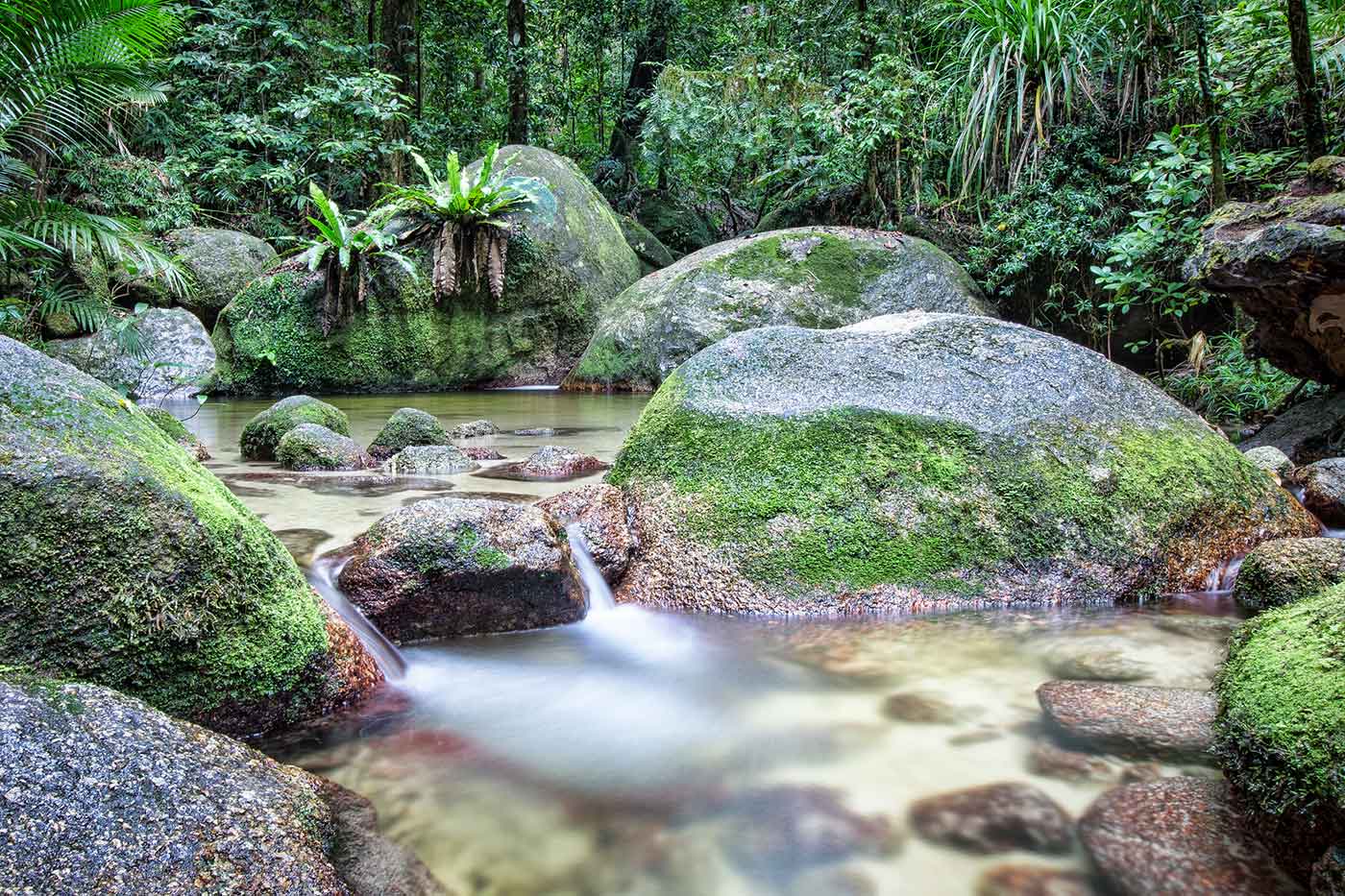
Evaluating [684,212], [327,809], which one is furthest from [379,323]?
[327,809]

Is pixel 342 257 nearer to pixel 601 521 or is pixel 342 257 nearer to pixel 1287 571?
pixel 601 521

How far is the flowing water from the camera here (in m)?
1.61

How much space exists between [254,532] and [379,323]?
8.88m

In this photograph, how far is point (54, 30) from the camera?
622cm

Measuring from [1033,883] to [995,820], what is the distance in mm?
198

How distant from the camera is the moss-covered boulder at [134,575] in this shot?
1719 mm

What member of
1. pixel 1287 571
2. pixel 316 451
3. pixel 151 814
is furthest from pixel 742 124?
pixel 151 814

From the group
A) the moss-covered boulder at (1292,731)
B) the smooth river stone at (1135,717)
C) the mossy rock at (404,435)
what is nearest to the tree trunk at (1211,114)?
the smooth river stone at (1135,717)

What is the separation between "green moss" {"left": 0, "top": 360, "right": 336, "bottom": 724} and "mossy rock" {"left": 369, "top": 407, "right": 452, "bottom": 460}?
3297 millimetres

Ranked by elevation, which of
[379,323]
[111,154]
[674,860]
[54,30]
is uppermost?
[111,154]

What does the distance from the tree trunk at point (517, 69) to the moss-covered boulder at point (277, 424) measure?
36.5ft

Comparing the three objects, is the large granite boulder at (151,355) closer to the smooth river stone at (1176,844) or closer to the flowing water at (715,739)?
the flowing water at (715,739)

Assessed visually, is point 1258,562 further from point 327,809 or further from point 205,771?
point 205,771

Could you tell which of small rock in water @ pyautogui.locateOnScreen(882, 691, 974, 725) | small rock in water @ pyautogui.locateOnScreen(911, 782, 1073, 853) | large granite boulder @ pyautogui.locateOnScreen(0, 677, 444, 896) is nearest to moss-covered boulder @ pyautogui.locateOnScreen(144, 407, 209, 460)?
large granite boulder @ pyautogui.locateOnScreen(0, 677, 444, 896)
